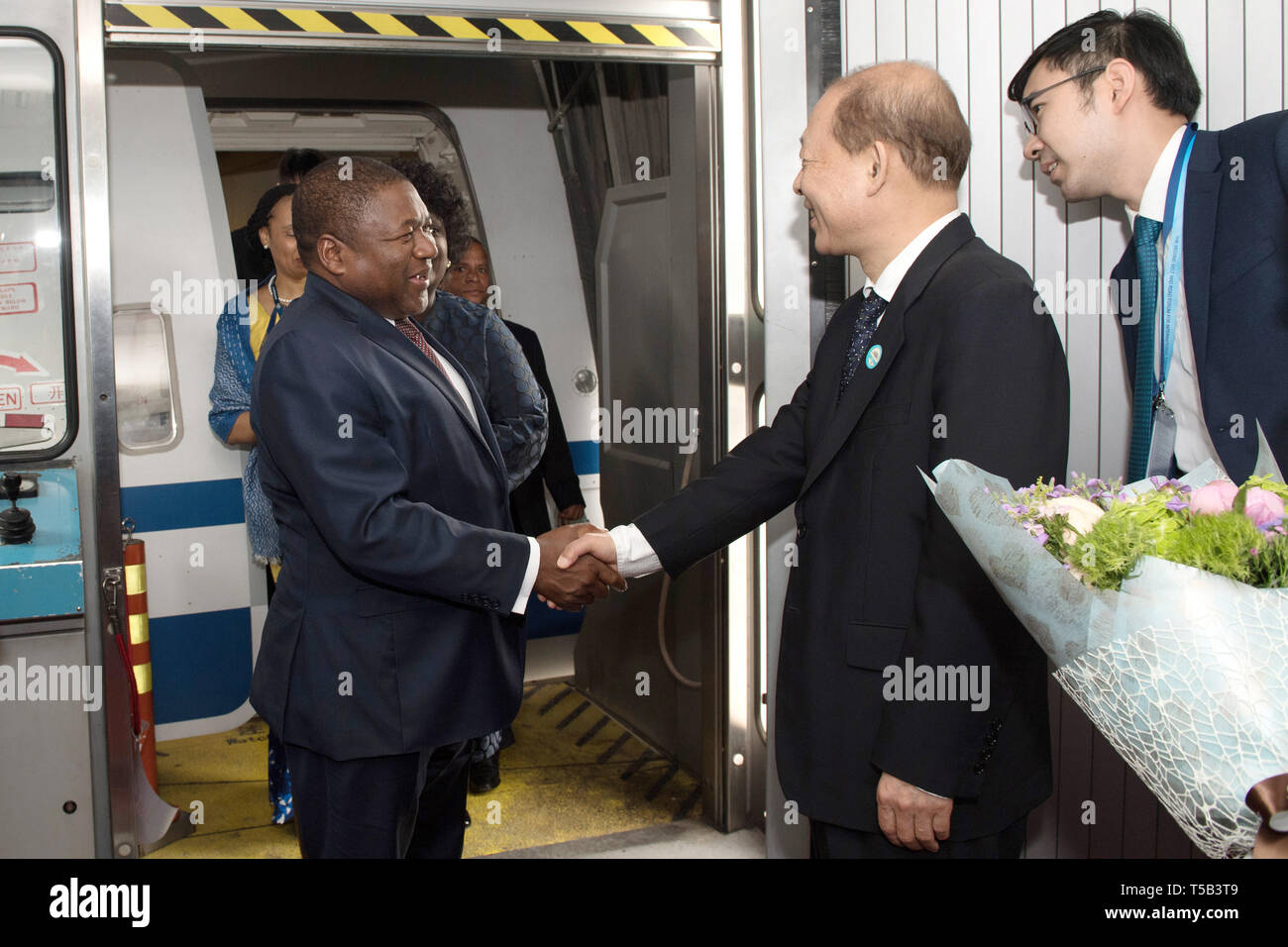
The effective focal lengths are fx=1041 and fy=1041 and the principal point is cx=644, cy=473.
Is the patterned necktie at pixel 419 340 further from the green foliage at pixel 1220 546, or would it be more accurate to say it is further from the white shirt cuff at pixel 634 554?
the green foliage at pixel 1220 546

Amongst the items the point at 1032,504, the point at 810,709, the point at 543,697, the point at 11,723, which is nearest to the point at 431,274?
the point at 810,709

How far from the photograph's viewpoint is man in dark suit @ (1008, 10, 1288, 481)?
217cm

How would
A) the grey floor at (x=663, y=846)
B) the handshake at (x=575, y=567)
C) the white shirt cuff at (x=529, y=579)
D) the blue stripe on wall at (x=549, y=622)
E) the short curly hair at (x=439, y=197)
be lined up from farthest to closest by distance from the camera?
the blue stripe on wall at (x=549, y=622)
the short curly hair at (x=439, y=197)
the grey floor at (x=663, y=846)
the handshake at (x=575, y=567)
the white shirt cuff at (x=529, y=579)

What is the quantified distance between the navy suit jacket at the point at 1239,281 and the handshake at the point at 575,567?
138 cm

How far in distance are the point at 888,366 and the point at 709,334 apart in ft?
5.32

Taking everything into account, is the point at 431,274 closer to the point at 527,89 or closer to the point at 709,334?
the point at 709,334

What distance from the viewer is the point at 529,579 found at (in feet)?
7.48

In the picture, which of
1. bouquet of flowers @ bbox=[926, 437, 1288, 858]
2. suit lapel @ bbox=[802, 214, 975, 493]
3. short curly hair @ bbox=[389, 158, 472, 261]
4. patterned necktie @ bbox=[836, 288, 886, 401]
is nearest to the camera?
bouquet of flowers @ bbox=[926, 437, 1288, 858]

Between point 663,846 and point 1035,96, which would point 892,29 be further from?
point 663,846

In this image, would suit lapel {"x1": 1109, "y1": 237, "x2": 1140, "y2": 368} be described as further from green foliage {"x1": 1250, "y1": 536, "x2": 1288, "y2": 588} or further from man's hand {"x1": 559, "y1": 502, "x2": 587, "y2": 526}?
man's hand {"x1": 559, "y1": 502, "x2": 587, "y2": 526}

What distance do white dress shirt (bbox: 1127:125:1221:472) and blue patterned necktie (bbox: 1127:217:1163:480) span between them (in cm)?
1

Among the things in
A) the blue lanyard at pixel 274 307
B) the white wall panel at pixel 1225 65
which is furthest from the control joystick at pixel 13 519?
the white wall panel at pixel 1225 65

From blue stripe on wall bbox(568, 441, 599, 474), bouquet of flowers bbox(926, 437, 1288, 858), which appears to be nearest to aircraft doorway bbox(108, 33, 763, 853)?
blue stripe on wall bbox(568, 441, 599, 474)

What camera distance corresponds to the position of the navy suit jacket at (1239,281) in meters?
2.16
